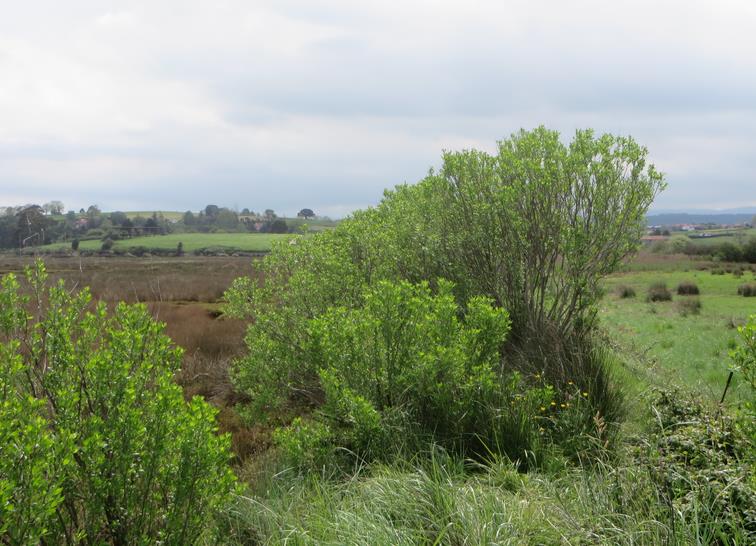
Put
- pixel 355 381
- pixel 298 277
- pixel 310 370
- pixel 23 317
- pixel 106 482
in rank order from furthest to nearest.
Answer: pixel 298 277
pixel 310 370
pixel 355 381
pixel 23 317
pixel 106 482

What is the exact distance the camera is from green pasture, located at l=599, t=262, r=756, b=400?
39.1 ft

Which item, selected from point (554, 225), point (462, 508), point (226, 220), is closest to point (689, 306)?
point (554, 225)

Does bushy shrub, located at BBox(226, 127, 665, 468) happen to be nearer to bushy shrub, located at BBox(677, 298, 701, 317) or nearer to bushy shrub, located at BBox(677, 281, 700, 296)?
bushy shrub, located at BBox(677, 298, 701, 317)

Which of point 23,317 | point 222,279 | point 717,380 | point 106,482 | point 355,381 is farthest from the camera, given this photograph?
point 222,279

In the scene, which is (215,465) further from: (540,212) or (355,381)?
(540,212)

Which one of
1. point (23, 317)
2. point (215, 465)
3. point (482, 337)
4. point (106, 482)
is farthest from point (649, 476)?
point (23, 317)

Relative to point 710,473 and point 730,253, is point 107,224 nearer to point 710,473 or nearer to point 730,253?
point 730,253

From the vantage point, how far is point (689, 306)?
2602 centimetres

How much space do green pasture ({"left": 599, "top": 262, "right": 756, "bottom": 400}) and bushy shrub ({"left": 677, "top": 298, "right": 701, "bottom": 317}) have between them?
0.16 metres

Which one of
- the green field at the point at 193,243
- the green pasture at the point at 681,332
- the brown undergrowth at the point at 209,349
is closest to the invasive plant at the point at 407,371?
the brown undergrowth at the point at 209,349

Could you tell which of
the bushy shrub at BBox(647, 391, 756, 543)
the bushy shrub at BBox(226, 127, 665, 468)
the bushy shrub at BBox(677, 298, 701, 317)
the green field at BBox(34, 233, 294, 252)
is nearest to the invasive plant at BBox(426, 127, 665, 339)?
the bushy shrub at BBox(226, 127, 665, 468)

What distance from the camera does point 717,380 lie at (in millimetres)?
11633

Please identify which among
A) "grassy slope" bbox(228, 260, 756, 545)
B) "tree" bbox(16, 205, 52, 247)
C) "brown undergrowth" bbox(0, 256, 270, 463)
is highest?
"tree" bbox(16, 205, 52, 247)

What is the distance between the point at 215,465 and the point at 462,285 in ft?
18.0
